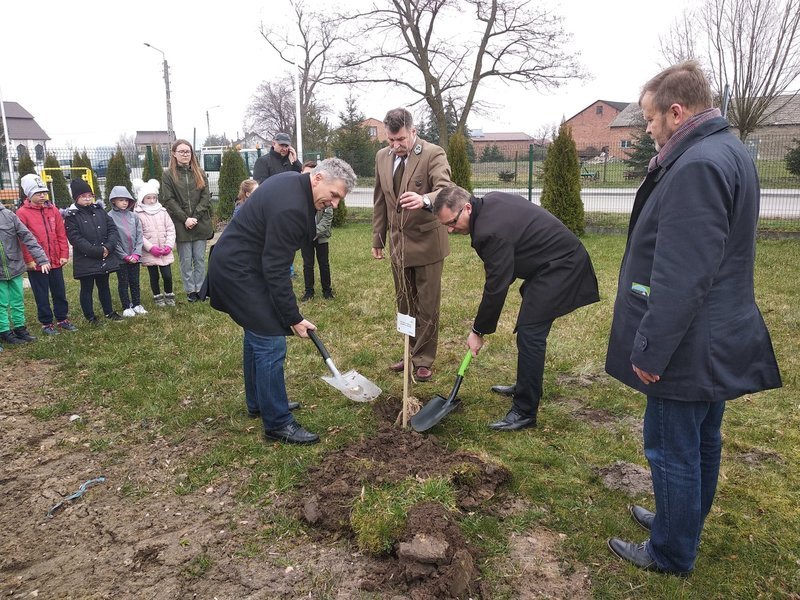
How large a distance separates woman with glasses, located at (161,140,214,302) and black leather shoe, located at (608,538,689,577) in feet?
19.1

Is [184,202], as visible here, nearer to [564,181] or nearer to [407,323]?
[407,323]

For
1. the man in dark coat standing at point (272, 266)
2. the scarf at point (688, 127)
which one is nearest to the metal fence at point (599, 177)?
the man in dark coat standing at point (272, 266)

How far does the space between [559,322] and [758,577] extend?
151 inches

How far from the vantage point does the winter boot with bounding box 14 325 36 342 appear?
6.24 metres

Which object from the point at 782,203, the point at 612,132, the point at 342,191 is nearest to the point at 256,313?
the point at 342,191

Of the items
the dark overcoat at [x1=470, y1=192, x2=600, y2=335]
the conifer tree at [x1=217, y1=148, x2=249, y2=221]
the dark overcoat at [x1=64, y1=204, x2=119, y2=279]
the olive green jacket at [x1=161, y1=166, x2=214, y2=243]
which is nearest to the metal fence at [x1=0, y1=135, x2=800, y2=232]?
the conifer tree at [x1=217, y1=148, x2=249, y2=221]

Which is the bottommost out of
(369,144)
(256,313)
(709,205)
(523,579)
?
(523,579)

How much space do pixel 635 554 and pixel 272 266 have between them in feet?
7.80

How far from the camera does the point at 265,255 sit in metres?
3.52

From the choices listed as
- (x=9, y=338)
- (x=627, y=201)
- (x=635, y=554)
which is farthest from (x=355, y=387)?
(x=627, y=201)

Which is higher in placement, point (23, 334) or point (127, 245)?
point (127, 245)

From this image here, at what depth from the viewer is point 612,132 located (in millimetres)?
44438

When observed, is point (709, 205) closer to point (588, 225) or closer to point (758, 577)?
point (758, 577)

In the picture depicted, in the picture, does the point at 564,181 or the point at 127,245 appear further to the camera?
the point at 564,181
